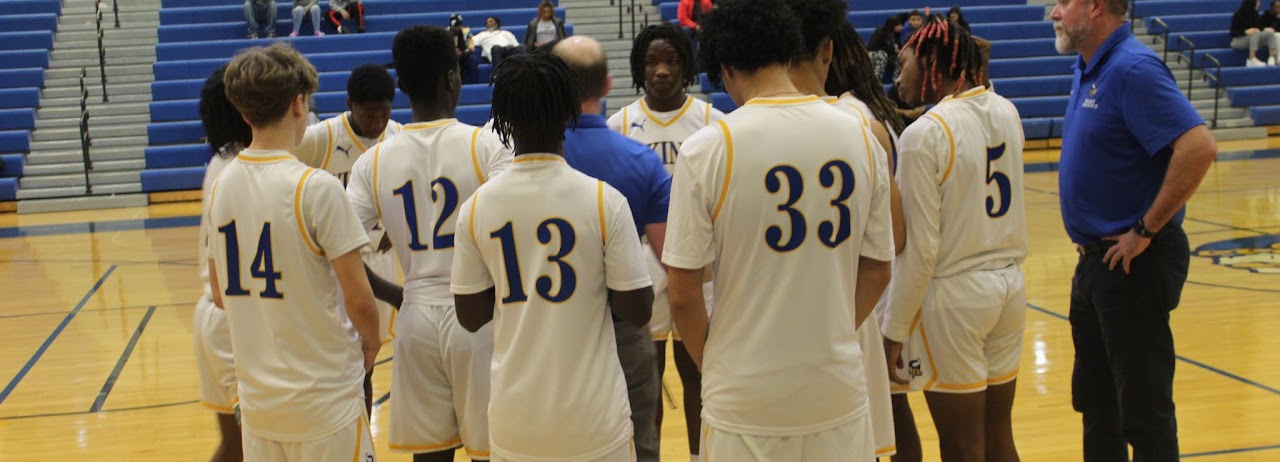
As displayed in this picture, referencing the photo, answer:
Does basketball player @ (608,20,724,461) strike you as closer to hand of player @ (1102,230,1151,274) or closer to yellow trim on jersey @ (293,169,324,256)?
hand of player @ (1102,230,1151,274)

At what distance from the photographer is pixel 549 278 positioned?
258 cm

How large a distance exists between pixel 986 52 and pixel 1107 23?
364mm

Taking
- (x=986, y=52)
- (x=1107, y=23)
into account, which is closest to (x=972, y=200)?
(x=986, y=52)

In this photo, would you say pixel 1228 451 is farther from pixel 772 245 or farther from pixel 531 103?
pixel 531 103

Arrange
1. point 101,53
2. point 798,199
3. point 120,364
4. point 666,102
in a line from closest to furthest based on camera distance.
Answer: point 798,199, point 666,102, point 120,364, point 101,53

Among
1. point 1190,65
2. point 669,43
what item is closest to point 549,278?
point 669,43

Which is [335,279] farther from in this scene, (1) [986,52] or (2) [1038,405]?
(2) [1038,405]

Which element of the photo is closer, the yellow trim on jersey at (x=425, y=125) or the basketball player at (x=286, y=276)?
the basketball player at (x=286, y=276)

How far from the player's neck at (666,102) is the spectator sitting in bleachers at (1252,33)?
1477 cm

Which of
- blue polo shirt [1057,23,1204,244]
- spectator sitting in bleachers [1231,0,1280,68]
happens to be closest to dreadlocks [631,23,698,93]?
blue polo shirt [1057,23,1204,244]

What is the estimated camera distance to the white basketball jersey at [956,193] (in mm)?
3148

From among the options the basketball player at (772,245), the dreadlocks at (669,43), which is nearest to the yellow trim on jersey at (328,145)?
the dreadlocks at (669,43)

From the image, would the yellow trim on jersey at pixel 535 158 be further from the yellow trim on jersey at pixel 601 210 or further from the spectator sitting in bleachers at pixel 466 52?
the spectator sitting in bleachers at pixel 466 52

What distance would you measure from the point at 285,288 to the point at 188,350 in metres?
4.02
